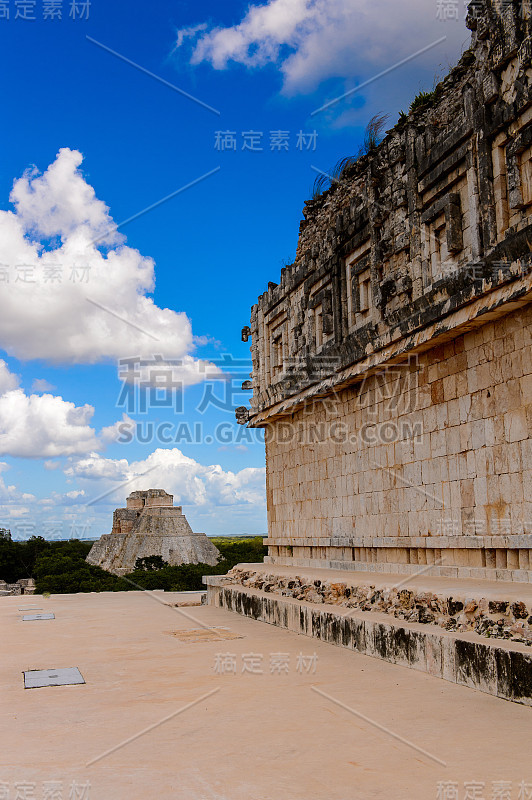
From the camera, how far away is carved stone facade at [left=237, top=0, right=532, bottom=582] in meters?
7.23

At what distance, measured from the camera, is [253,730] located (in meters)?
4.22

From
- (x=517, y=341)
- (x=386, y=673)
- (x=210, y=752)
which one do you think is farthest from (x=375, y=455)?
(x=210, y=752)

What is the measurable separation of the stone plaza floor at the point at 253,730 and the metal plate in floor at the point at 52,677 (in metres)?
0.08

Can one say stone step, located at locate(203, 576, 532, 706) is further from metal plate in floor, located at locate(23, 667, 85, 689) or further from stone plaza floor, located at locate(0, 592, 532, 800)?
metal plate in floor, located at locate(23, 667, 85, 689)

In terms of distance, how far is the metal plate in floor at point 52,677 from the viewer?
19.0 feet

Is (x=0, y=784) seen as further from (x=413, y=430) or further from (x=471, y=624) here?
(x=413, y=430)

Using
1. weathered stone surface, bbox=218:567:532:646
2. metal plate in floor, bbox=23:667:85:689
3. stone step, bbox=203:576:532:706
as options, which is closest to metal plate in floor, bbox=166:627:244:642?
stone step, bbox=203:576:532:706

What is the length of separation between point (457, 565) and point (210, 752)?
508 centimetres

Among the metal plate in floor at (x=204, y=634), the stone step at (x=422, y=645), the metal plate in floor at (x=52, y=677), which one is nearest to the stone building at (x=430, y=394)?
the stone step at (x=422, y=645)

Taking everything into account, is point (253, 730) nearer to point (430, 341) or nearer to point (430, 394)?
point (430, 341)

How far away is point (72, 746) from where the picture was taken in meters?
3.94

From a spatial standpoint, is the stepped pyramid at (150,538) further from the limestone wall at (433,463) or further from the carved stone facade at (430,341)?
the limestone wall at (433,463)

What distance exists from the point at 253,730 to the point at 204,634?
4.74m

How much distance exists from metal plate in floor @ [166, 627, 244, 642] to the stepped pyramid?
2500 centimetres
